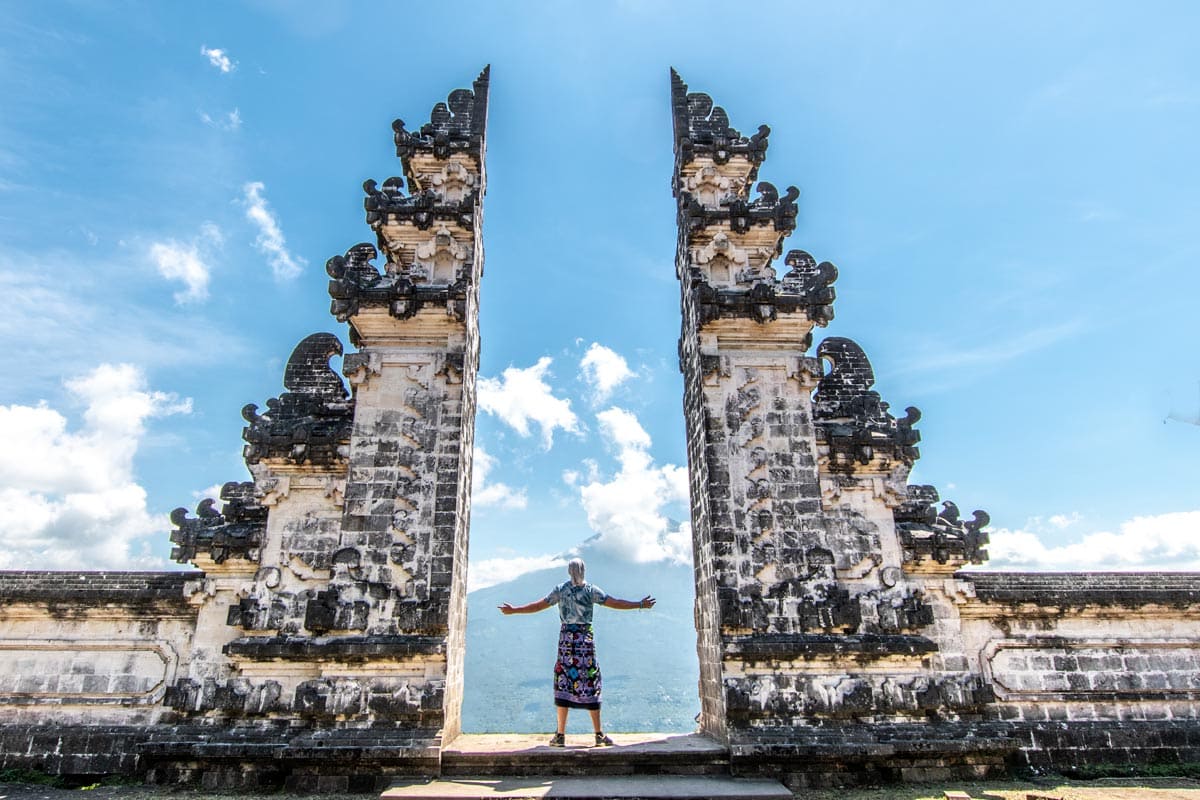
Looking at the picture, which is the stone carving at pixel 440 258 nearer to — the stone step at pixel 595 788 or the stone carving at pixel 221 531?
the stone carving at pixel 221 531

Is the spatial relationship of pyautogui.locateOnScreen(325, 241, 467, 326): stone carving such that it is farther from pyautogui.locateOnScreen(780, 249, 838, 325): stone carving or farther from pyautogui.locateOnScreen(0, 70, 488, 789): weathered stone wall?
pyautogui.locateOnScreen(780, 249, 838, 325): stone carving

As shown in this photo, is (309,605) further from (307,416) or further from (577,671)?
(577,671)

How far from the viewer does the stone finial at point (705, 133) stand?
12.6 m

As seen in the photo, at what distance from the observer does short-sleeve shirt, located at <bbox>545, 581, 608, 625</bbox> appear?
9430 mm

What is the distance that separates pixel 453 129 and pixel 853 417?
8668 mm

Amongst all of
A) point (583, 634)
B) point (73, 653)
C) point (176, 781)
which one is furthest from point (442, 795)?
point (73, 653)

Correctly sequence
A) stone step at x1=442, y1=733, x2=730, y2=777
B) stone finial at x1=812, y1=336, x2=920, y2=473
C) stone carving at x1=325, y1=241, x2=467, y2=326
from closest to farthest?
stone step at x1=442, y1=733, x2=730, y2=777
stone finial at x1=812, y1=336, x2=920, y2=473
stone carving at x1=325, y1=241, x2=467, y2=326

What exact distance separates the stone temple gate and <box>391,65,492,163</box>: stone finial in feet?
8.06

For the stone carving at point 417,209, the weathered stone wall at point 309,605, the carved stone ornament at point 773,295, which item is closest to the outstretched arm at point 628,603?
the weathered stone wall at point 309,605

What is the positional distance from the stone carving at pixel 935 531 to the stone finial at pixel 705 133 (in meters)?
6.51

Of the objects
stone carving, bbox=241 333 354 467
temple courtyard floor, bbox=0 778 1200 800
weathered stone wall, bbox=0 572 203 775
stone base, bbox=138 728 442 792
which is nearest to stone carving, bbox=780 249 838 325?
temple courtyard floor, bbox=0 778 1200 800

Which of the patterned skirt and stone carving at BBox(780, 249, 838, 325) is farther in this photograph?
stone carving at BBox(780, 249, 838, 325)

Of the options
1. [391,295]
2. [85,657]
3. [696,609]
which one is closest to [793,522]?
[696,609]

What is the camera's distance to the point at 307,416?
35.8 feet
